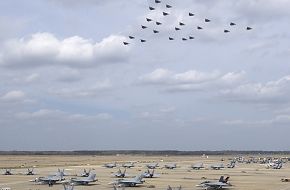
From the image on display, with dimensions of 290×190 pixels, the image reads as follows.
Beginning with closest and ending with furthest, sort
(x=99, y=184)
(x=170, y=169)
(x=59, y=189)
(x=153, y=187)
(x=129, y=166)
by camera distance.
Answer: (x=59, y=189) < (x=153, y=187) < (x=99, y=184) < (x=170, y=169) < (x=129, y=166)

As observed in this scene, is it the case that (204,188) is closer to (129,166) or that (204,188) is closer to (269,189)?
(269,189)

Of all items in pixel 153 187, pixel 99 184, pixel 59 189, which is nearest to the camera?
pixel 59 189

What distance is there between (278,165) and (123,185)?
88448 millimetres

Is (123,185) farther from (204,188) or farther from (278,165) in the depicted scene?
(278,165)

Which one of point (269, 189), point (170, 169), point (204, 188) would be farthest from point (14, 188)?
point (170, 169)

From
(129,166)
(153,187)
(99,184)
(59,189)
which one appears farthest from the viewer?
(129,166)

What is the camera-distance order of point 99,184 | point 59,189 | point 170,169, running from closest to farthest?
point 59,189
point 99,184
point 170,169

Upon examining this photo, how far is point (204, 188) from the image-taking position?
276 feet

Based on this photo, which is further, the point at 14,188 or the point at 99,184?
the point at 99,184

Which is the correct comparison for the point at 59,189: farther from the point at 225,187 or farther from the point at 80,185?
the point at 225,187

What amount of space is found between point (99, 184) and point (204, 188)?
19.7 meters

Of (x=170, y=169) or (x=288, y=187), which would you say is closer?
(x=288, y=187)

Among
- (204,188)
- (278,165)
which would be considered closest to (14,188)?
(204,188)

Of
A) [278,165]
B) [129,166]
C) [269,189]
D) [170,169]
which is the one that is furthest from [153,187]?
[278,165]
